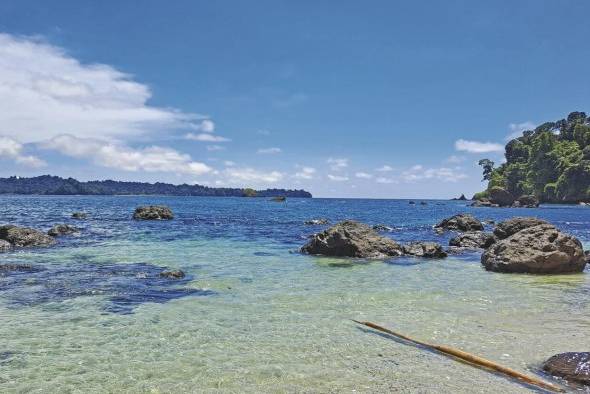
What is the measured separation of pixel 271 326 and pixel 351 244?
1583 cm

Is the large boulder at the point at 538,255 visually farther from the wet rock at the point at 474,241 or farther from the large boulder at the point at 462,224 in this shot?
the large boulder at the point at 462,224

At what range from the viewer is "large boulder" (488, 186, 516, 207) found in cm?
15588

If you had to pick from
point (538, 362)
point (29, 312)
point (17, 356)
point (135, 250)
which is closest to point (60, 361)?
point (17, 356)

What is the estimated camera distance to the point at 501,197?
516 feet

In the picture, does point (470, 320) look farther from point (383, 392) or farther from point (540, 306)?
point (383, 392)

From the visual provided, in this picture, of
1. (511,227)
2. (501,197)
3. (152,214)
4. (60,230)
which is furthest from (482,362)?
(501,197)

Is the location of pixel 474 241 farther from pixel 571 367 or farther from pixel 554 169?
pixel 554 169

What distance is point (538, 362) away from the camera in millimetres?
9594

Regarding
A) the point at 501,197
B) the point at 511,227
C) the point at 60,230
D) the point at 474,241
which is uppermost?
the point at 501,197

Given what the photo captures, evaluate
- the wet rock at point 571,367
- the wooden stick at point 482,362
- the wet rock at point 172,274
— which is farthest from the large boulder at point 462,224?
the wet rock at point 571,367

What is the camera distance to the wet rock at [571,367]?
8.48 meters

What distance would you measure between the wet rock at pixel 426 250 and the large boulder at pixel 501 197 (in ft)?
463

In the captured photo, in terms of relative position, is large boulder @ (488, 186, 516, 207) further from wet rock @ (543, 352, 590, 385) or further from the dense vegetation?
wet rock @ (543, 352, 590, 385)

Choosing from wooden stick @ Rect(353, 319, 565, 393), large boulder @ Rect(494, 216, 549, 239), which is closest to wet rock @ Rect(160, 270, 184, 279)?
wooden stick @ Rect(353, 319, 565, 393)
